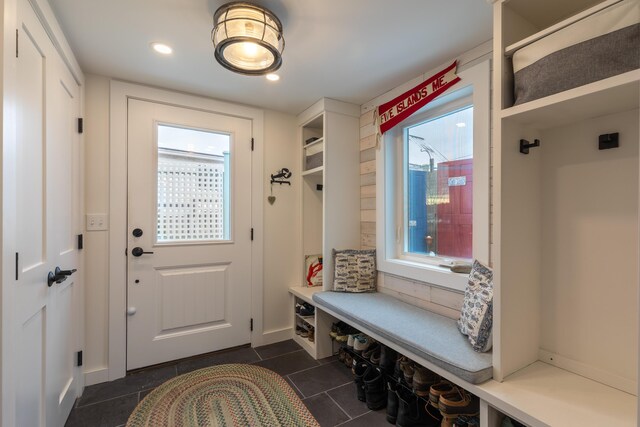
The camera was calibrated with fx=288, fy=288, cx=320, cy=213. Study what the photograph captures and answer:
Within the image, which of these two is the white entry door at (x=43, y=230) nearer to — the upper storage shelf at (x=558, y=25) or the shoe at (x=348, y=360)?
the shoe at (x=348, y=360)

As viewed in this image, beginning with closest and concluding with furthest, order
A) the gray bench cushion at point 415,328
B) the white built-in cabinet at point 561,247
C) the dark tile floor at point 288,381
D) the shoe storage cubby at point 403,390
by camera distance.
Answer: the white built-in cabinet at point 561,247 → the gray bench cushion at point 415,328 → the shoe storage cubby at point 403,390 → the dark tile floor at point 288,381

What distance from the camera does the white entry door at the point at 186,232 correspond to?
2229 millimetres

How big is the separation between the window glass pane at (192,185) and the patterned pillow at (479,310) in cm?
195

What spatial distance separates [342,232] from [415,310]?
89 cm

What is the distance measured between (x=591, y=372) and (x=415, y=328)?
2.42 feet

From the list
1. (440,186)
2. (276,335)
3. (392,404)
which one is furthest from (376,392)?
(440,186)

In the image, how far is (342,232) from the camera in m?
2.54

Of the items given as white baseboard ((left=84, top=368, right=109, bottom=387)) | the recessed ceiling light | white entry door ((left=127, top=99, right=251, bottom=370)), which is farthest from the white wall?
the recessed ceiling light

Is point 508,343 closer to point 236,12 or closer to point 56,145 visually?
point 236,12

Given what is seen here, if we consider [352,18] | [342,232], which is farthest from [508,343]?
[352,18]

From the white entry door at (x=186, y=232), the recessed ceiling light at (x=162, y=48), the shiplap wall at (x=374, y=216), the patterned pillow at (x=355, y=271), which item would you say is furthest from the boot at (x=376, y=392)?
the recessed ceiling light at (x=162, y=48)

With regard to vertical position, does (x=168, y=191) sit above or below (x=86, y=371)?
above

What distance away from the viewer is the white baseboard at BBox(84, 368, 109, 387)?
6.68 feet

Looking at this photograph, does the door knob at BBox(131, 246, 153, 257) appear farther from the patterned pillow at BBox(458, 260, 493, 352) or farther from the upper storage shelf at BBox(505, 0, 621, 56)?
the upper storage shelf at BBox(505, 0, 621, 56)
